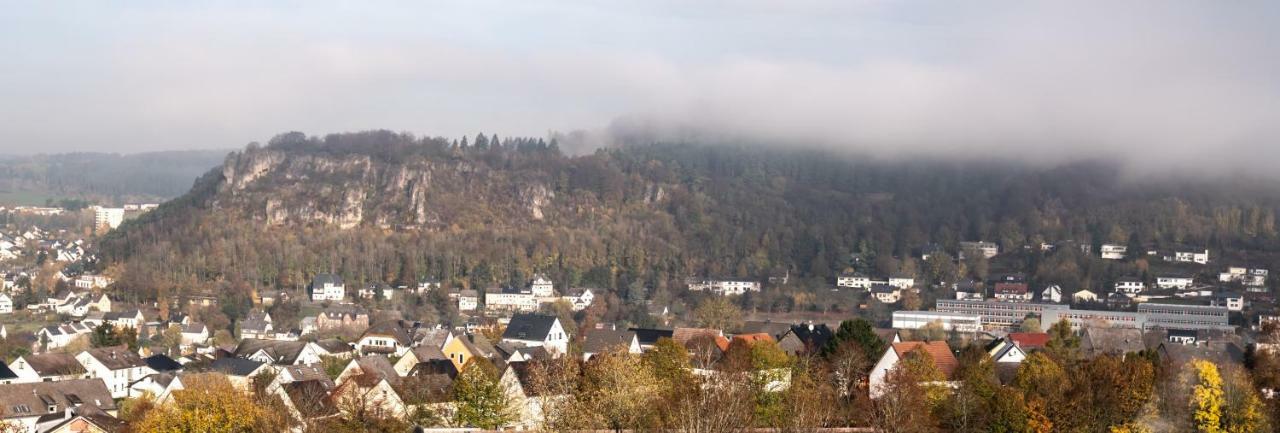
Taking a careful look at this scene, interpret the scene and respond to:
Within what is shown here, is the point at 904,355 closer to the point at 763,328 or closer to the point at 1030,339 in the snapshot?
the point at 1030,339

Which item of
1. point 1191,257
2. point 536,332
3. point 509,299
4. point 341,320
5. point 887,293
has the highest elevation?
point 536,332

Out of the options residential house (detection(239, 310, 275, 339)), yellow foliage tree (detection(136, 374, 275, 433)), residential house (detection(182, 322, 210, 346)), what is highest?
yellow foliage tree (detection(136, 374, 275, 433))

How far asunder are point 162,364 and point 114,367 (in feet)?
6.76

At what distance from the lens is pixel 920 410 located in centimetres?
2995

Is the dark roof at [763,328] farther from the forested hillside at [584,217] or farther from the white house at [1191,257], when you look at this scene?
the white house at [1191,257]

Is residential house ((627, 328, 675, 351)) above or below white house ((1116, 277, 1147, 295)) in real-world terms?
above

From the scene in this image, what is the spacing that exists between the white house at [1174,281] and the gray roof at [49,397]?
83.3 m

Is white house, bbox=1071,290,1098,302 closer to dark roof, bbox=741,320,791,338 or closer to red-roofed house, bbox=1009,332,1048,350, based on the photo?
dark roof, bbox=741,320,791,338

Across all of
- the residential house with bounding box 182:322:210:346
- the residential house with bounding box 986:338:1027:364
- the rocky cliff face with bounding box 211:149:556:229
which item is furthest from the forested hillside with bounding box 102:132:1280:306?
the residential house with bounding box 986:338:1027:364

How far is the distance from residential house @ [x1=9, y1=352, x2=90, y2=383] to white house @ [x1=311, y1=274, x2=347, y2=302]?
41.4 metres

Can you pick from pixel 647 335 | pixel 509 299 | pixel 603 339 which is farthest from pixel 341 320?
pixel 603 339

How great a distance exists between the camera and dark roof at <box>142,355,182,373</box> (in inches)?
2004

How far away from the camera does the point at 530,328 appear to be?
62.7 metres

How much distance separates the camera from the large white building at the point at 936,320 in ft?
279
